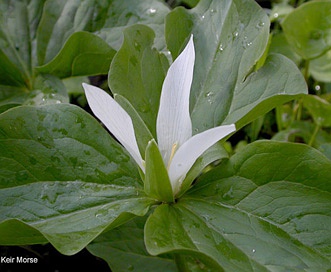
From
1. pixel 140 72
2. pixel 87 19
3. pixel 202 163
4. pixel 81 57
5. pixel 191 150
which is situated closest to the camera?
pixel 191 150

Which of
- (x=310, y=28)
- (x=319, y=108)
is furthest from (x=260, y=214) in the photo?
(x=310, y=28)

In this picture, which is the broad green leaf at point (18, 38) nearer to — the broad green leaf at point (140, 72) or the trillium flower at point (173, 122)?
the broad green leaf at point (140, 72)

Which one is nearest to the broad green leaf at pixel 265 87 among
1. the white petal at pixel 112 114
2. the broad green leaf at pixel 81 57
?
the white petal at pixel 112 114

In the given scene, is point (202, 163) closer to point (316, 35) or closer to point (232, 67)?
point (232, 67)

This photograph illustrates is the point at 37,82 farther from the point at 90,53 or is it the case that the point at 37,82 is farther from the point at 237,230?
the point at 237,230

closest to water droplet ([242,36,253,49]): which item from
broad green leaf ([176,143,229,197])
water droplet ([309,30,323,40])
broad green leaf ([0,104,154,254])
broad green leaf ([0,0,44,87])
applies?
broad green leaf ([176,143,229,197])

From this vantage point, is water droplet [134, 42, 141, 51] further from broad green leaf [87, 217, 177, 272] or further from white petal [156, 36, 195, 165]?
broad green leaf [87, 217, 177, 272]
